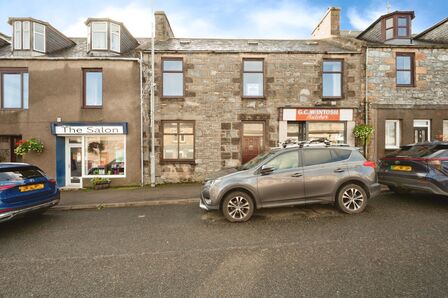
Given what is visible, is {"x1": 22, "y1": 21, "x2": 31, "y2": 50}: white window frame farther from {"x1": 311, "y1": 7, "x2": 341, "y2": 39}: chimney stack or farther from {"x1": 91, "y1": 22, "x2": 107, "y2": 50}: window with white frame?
{"x1": 311, "y1": 7, "x2": 341, "y2": 39}: chimney stack

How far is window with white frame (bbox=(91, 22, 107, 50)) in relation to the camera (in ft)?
37.4

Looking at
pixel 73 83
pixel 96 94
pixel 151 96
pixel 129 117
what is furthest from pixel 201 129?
pixel 73 83

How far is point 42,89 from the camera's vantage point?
10672mm

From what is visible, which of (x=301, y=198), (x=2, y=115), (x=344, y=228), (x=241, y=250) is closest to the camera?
(x=241, y=250)

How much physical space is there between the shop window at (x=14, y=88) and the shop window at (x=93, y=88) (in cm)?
281

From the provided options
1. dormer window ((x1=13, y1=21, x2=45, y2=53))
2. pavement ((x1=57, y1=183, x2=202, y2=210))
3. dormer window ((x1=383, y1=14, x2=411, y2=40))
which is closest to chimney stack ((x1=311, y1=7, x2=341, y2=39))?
dormer window ((x1=383, y1=14, x2=411, y2=40))

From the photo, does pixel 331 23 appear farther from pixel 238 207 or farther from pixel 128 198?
pixel 128 198

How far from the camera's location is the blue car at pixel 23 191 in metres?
4.77

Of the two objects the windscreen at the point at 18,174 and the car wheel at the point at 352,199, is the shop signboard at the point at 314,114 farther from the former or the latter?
the windscreen at the point at 18,174

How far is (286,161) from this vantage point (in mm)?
5746

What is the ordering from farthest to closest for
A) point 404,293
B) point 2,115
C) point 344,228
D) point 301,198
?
point 2,115
point 301,198
point 344,228
point 404,293

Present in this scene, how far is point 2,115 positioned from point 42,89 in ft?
7.42

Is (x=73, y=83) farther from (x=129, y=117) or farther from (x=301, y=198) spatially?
(x=301, y=198)

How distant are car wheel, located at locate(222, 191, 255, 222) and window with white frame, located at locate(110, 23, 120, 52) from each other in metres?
10.7
